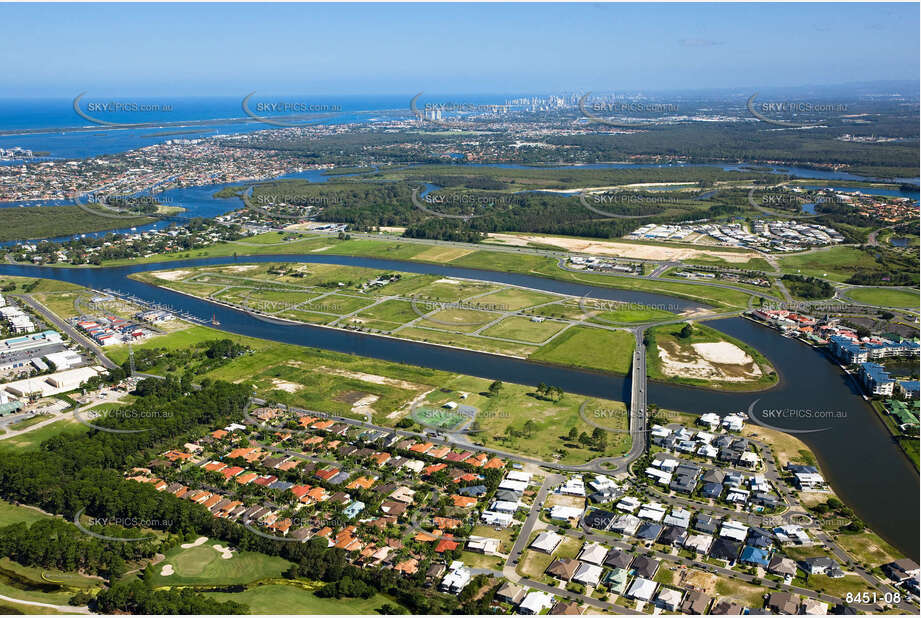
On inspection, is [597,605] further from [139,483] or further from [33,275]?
[33,275]

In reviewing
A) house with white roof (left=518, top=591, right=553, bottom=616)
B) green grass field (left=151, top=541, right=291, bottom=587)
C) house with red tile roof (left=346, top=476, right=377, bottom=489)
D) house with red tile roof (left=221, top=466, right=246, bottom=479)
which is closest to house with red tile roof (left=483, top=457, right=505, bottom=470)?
house with red tile roof (left=346, top=476, right=377, bottom=489)

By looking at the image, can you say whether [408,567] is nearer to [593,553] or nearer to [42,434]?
[593,553]

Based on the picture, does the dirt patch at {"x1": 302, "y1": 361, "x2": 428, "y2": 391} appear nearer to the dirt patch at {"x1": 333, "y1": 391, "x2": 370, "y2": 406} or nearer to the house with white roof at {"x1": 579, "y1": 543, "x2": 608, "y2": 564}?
the dirt patch at {"x1": 333, "y1": 391, "x2": 370, "y2": 406}

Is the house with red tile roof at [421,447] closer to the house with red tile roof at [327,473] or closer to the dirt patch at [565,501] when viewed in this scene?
the house with red tile roof at [327,473]

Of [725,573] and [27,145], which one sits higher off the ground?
[27,145]

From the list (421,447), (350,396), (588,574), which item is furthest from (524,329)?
(588,574)

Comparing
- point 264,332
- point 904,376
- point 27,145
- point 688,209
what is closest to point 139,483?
point 264,332
